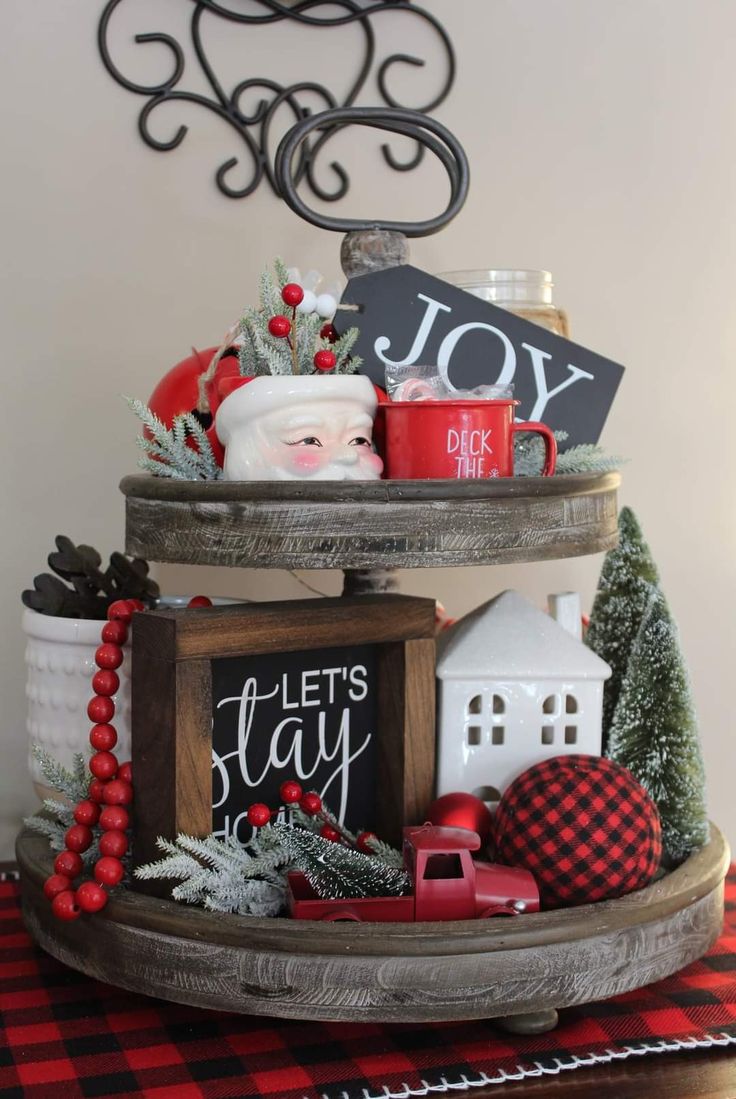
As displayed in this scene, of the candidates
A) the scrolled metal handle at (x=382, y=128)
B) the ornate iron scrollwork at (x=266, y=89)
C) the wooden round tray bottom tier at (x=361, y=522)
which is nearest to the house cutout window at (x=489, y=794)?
the wooden round tray bottom tier at (x=361, y=522)

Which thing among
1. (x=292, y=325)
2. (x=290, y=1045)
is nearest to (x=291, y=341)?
(x=292, y=325)

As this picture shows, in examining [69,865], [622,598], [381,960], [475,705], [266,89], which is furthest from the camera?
[266,89]

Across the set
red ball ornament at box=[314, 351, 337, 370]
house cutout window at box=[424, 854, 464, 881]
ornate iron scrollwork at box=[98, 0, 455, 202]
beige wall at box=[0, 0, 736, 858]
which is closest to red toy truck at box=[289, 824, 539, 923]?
house cutout window at box=[424, 854, 464, 881]

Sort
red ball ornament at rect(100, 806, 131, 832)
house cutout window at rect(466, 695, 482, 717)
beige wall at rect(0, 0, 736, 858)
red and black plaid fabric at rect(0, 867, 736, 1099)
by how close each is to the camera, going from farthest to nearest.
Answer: beige wall at rect(0, 0, 736, 858) < house cutout window at rect(466, 695, 482, 717) < red ball ornament at rect(100, 806, 131, 832) < red and black plaid fabric at rect(0, 867, 736, 1099)

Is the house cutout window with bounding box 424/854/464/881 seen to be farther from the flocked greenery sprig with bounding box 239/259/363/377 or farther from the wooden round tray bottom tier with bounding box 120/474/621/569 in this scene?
the flocked greenery sprig with bounding box 239/259/363/377

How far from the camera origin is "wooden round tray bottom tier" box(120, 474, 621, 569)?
75 centimetres

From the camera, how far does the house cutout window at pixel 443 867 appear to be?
0.79m

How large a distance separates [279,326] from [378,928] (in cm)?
40

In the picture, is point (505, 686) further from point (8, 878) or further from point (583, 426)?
point (8, 878)

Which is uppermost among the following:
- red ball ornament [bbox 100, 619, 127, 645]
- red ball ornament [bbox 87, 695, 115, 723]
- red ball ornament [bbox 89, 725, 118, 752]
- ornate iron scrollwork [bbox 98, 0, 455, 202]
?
ornate iron scrollwork [bbox 98, 0, 455, 202]

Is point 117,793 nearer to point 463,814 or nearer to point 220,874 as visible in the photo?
point 220,874

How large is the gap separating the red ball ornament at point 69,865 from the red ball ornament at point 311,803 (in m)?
0.16

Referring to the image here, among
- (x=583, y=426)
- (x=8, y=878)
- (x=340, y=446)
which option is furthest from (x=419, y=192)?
(x=8, y=878)

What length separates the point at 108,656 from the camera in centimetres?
85
